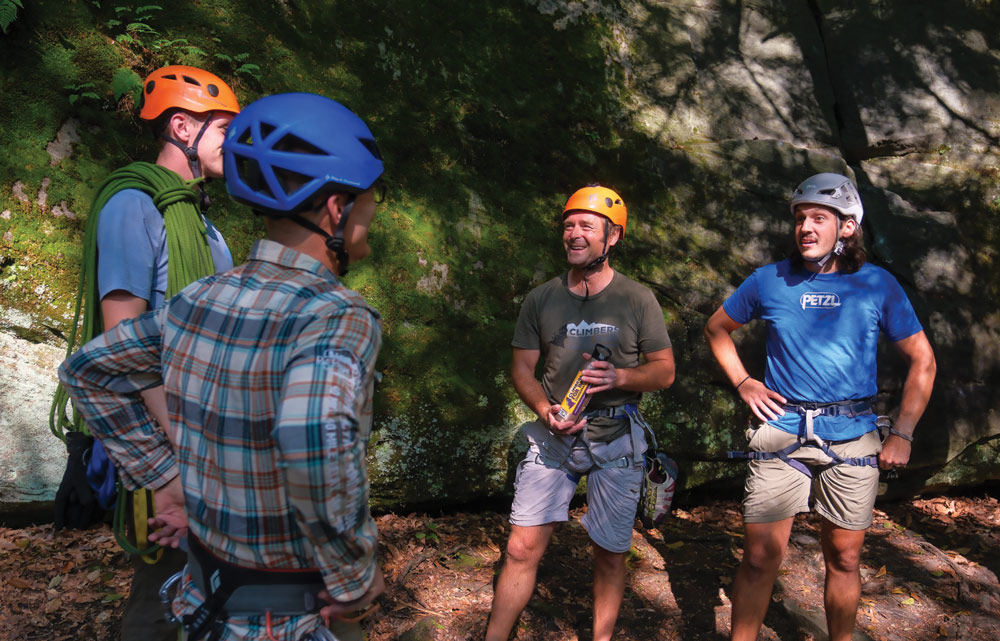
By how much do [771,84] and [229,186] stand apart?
23.4 feet

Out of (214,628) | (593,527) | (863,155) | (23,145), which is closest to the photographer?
(214,628)

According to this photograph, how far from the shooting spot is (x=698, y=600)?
512 cm

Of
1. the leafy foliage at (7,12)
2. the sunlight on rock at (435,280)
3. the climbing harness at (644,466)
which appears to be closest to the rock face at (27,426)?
the leafy foliage at (7,12)

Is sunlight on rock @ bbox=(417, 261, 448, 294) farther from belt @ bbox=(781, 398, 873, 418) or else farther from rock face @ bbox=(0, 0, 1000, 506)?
belt @ bbox=(781, 398, 873, 418)

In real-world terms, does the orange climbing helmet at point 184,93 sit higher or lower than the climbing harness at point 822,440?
higher

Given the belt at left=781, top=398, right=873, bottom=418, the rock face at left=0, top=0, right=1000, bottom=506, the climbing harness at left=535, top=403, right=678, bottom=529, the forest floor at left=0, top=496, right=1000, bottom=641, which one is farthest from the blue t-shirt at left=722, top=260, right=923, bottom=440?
the rock face at left=0, top=0, right=1000, bottom=506

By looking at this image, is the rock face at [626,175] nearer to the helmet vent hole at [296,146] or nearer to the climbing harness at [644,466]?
the climbing harness at [644,466]

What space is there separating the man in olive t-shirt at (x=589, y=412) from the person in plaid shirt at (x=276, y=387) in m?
2.04

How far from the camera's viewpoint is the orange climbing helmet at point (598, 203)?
4.28 m

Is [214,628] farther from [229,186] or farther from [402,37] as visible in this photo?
[402,37]

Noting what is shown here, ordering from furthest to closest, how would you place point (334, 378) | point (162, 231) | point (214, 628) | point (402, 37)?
point (402, 37) → point (162, 231) → point (214, 628) → point (334, 378)

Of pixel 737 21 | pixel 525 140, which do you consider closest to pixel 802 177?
pixel 737 21

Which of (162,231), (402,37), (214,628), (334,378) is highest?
(402,37)

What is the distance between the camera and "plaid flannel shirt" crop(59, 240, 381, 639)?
5.30 feet
